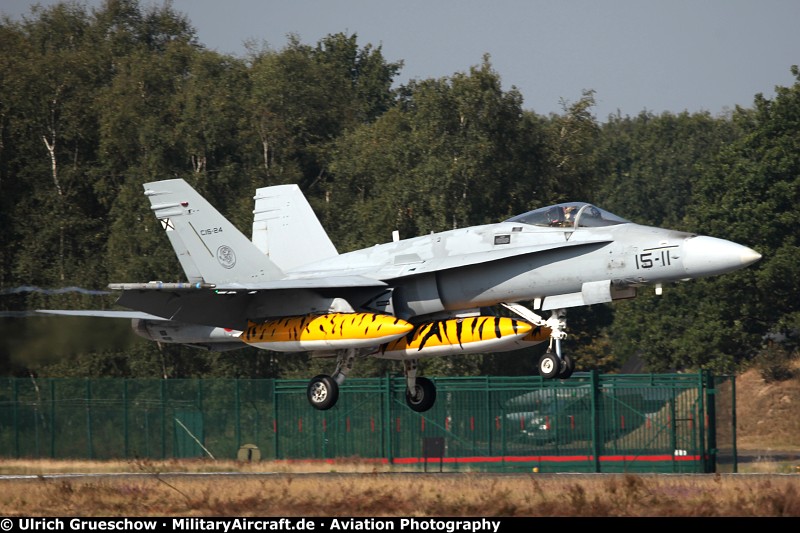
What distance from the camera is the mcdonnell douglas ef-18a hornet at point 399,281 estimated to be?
2067 centimetres

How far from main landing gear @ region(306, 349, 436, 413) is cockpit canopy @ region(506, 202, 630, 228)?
4.54 m

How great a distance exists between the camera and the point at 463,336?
22125 millimetres

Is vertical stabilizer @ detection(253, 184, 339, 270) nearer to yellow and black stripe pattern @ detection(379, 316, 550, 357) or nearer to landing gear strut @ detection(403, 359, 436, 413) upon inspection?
landing gear strut @ detection(403, 359, 436, 413)

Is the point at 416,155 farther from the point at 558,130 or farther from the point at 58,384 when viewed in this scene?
the point at 58,384

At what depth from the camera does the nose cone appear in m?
19.3

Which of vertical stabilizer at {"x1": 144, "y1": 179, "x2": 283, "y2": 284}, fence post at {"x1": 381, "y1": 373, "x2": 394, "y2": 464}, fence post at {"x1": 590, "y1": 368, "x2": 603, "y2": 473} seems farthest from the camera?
fence post at {"x1": 381, "y1": 373, "x2": 394, "y2": 464}

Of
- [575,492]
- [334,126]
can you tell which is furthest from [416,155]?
[575,492]

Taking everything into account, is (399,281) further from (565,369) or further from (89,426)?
(89,426)

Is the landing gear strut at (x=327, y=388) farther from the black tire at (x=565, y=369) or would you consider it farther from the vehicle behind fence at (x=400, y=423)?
the vehicle behind fence at (x=400, y=423)

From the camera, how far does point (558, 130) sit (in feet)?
155

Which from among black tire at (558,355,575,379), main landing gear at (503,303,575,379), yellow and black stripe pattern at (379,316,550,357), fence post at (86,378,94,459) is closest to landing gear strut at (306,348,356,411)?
yellow and black stripe pattern at (379,316,550,357)

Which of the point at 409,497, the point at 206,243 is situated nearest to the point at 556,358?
the point at 409,497

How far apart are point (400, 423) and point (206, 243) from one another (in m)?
8.06

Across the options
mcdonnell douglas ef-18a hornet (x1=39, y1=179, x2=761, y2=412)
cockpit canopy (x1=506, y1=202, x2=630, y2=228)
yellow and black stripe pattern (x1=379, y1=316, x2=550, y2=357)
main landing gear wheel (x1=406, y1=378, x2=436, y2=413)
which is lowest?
Answer: main landing gear wheel (x1=406, y1=378, x2=436, y2=413)
